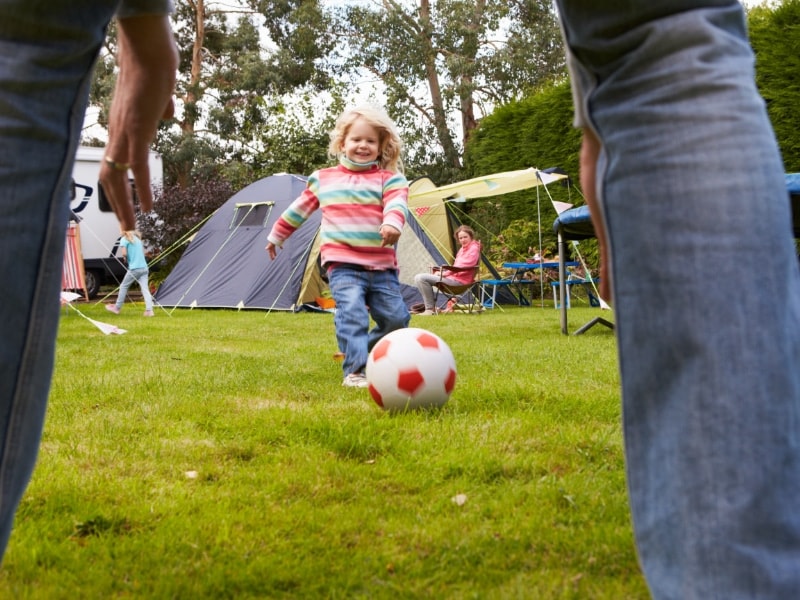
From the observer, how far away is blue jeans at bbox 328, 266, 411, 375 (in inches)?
167

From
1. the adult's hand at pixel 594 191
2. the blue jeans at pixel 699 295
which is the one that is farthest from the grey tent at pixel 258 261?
the blue jeans at pixel 699 295

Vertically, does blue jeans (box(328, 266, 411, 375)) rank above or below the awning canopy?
below

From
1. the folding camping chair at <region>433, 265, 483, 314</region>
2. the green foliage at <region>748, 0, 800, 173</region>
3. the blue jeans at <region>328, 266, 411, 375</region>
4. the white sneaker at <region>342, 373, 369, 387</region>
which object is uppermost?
the green foliage at <region>748, 0, 800, 173</region>

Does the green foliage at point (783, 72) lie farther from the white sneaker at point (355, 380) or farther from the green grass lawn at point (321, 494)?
the white sneaker at point (355, 380)

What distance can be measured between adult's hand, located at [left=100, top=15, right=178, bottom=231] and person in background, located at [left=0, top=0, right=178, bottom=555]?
4cm

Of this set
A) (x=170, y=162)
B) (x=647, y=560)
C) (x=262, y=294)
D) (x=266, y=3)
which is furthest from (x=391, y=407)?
(x=266, y=3)

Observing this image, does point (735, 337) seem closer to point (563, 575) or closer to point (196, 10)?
point (563, 575)

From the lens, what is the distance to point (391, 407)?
3.28m

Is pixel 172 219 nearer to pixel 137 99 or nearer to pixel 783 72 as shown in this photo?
pixel 783 72

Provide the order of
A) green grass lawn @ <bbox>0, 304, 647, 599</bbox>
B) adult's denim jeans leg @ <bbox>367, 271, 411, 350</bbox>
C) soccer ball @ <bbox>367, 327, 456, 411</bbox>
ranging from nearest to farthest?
green grass lawn @ <bbox>0, 304, 647, 599</bbox>, soccer ball @ <bbox>367, 327, 456, 411</bbox>, adult's denim jeans leg @ <bbox>367, 271, 411, 350</bbox>

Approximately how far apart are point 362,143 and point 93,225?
1354 cm

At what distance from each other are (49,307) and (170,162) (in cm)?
2341

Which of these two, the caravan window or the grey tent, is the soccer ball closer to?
the grey tent

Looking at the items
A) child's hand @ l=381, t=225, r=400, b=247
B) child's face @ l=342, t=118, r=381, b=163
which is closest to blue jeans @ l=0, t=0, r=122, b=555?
child's hand @ l=381, t=225, r=400, b=247
